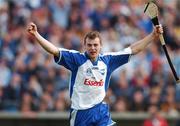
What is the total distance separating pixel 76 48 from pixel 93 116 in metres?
8.81

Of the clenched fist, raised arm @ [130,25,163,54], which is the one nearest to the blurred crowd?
raised arm @ [130,25,163,54]

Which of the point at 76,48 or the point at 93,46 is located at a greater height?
the point at 76,48

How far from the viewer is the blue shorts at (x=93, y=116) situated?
40.1 ft

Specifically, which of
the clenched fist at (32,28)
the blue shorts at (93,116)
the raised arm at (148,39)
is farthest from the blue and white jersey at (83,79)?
the raised arm at (148,39)

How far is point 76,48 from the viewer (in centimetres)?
2097

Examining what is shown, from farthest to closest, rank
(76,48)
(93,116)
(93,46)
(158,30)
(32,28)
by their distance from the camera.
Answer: (76,48)
(158,30)
(93,116)
(93,46)
(32,28)

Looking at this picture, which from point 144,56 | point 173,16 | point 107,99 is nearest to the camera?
point 107,99

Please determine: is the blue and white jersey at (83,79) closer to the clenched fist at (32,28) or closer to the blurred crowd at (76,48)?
the clenched fist at (32,28)

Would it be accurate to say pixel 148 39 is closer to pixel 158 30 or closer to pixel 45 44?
pixel 158 30

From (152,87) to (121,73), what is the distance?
0.86m

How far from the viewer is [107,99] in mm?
19438

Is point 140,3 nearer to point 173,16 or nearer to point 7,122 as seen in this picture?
point 173,16

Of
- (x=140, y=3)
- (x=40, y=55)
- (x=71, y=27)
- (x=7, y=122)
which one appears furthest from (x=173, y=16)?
(x=7, y=122)

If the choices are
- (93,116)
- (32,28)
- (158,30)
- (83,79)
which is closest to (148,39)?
(158,30)
